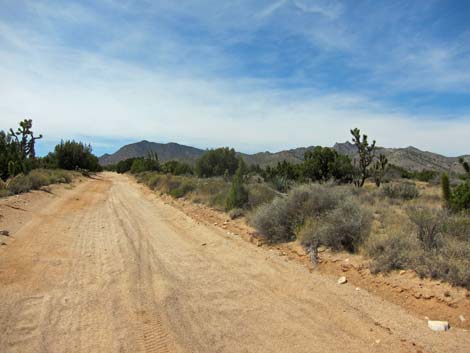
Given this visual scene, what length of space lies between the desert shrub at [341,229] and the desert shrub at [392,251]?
0.57 metres

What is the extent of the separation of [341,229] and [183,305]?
4391 millimetres

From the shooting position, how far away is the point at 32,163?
3881 centimetres

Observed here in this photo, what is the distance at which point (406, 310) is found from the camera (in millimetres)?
5512

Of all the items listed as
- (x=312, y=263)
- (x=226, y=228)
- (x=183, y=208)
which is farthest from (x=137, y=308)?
(x=183, y=208)

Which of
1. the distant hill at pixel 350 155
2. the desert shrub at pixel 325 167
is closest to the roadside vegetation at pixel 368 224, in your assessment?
the desert shrub at pixel 325 167

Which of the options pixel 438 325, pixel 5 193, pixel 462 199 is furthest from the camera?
pixel 5 193

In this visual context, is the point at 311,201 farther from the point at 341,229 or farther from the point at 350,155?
the point at 350,155

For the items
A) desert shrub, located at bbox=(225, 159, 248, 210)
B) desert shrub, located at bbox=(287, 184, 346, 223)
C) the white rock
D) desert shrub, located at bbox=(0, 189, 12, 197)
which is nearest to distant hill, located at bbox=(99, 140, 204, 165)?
desert shrub, located at bbox=(0, 189, 12, 197)

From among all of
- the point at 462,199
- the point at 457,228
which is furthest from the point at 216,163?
the point at 457,228

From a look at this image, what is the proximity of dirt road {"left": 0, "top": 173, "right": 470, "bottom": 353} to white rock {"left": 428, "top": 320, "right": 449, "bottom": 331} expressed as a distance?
12 centimetres

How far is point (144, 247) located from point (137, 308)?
3845 millimetres

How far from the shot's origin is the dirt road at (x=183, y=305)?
4.45 meters

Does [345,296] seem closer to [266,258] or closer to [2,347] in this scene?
[266,258]

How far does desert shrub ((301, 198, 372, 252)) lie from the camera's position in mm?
8164
